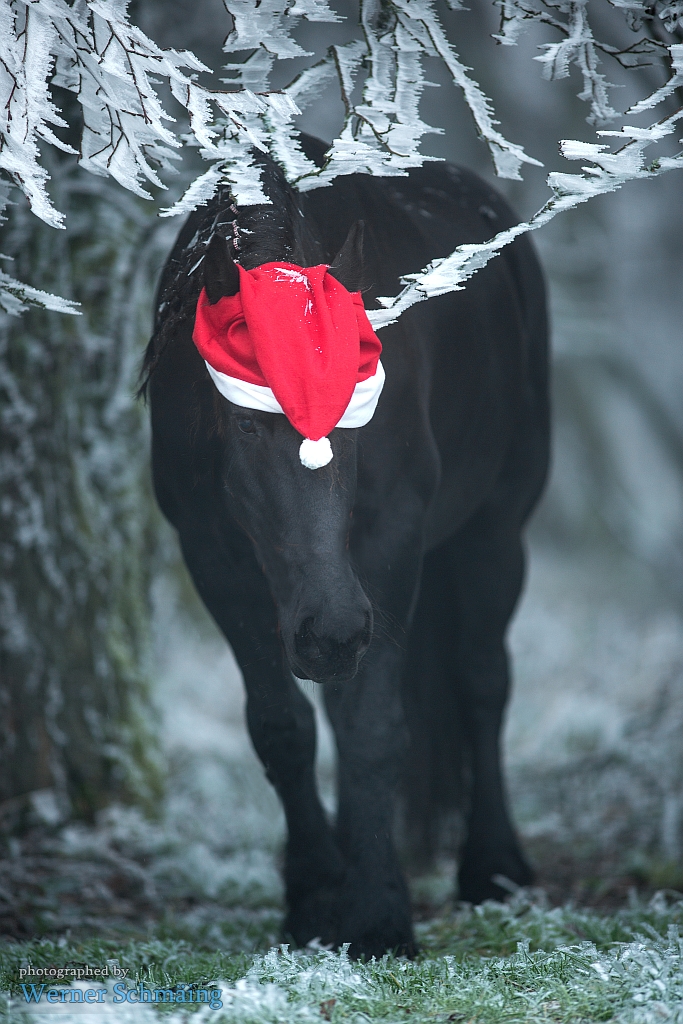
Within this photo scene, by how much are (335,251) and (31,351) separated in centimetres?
203

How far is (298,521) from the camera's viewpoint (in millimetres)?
2584

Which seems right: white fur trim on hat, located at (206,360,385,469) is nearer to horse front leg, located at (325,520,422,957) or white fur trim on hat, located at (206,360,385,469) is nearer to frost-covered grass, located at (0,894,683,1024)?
horse front leg, located at (325,520,422,957)

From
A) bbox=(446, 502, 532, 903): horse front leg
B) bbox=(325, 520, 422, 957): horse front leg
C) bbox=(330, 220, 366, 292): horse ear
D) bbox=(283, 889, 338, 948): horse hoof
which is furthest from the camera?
bbox=(446, 502, 532, 903): horse front leg

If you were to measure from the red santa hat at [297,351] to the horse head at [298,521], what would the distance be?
0.05 meters

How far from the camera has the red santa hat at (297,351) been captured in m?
2.51

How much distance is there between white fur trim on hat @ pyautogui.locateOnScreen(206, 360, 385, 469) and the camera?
2.54m

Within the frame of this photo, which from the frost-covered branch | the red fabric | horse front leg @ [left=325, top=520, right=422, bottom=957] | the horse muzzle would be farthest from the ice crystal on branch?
the horse muzzle

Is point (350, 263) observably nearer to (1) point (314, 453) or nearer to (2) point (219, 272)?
(2) point (219, 272)

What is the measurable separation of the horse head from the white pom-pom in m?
0.02

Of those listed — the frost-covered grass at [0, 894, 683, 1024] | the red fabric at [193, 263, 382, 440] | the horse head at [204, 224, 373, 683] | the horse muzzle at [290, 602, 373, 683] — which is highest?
the red fabric at [193, 263, 382, 440]

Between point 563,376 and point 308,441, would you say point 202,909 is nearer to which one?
point 308,441

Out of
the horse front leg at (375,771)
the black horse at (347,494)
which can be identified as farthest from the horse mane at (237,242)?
the horse front leg at (375,771)

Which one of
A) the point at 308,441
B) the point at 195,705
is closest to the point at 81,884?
the point at 308,441

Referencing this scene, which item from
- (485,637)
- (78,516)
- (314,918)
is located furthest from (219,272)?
(78,516)
